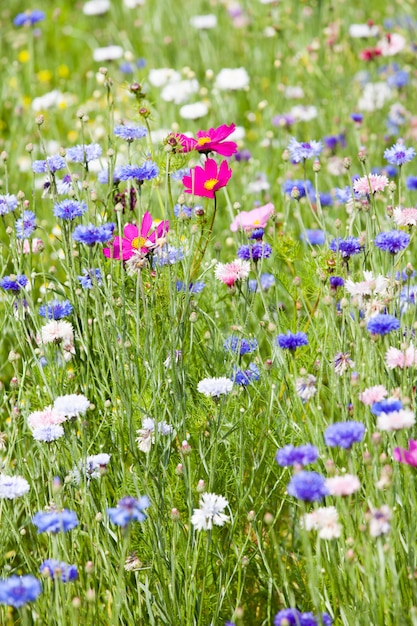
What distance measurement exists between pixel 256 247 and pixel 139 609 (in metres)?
0.80

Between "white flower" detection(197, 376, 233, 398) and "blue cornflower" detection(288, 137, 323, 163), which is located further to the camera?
"blue cornflower" detection(288, 137, 323, 163)

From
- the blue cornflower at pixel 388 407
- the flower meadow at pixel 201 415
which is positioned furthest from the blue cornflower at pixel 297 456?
the blue cornflower at pixel 388 407

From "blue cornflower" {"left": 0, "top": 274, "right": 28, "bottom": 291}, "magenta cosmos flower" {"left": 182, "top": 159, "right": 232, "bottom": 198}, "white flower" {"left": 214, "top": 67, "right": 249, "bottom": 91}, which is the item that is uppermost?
"white flower" {"left": 214, "top": 67, "right": 249, "bottom": 91}

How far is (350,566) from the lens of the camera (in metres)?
1.27

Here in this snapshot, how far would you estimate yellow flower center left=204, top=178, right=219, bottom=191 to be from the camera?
76.1 inches

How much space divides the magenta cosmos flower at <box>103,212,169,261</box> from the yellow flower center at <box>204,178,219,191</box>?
143mm

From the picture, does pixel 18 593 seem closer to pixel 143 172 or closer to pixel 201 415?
pixel 201 415

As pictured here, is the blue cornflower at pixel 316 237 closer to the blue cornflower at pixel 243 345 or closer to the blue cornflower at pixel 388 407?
the blue cornflower at pixel 243 345

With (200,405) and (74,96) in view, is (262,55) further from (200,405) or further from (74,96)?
(200,405)

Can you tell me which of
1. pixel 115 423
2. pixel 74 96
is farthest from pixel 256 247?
pixel 74 96

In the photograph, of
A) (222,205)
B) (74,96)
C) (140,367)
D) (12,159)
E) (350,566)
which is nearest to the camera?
(350,566)

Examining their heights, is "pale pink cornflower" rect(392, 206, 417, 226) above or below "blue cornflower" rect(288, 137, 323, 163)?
below

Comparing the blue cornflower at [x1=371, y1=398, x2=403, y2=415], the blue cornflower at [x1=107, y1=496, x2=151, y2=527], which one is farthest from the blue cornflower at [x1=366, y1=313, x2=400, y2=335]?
the blue cornflower at [x1=107, y1=496, x2=151, y2=527]

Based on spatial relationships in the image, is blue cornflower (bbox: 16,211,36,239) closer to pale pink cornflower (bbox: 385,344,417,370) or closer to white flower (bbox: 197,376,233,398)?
white flower (bbox: 197,376,233,398)
